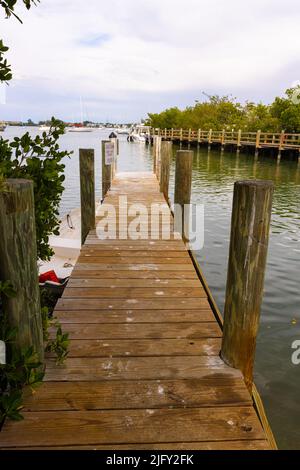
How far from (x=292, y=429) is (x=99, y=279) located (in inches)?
107

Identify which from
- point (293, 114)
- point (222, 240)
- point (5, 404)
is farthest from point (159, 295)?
point (293, 114)

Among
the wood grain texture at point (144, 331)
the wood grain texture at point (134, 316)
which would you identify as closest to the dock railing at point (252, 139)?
the wood grain texture at point (134, 316)

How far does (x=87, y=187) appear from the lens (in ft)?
18.9

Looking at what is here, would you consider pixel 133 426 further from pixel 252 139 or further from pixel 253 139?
pixel 253 139

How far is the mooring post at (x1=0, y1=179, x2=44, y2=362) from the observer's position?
6.13ft

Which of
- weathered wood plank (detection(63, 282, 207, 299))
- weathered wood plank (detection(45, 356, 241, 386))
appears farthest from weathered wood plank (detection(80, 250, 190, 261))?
weathered wood plank (detection(45, 356, 241, 386))

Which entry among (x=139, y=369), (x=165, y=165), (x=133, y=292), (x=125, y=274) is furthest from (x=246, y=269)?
(x=165, y=165)

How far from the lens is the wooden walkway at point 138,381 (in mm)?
1979

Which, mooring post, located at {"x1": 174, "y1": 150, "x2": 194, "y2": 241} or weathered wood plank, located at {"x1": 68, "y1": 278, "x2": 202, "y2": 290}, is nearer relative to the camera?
weathered wood plank, located at {"x1": 68, "y1": 278, "x2": 202, "y2": 290}

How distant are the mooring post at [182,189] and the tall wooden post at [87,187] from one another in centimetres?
146

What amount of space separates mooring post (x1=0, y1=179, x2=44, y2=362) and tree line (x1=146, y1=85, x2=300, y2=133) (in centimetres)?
4051

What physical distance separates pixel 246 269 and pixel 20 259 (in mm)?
1439

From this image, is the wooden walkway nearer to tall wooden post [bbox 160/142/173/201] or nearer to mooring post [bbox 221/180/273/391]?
mooring post [bbox 221/180/273/391]

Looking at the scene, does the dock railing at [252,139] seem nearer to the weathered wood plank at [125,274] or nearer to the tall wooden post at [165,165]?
the tall wooden post at [165,165]
